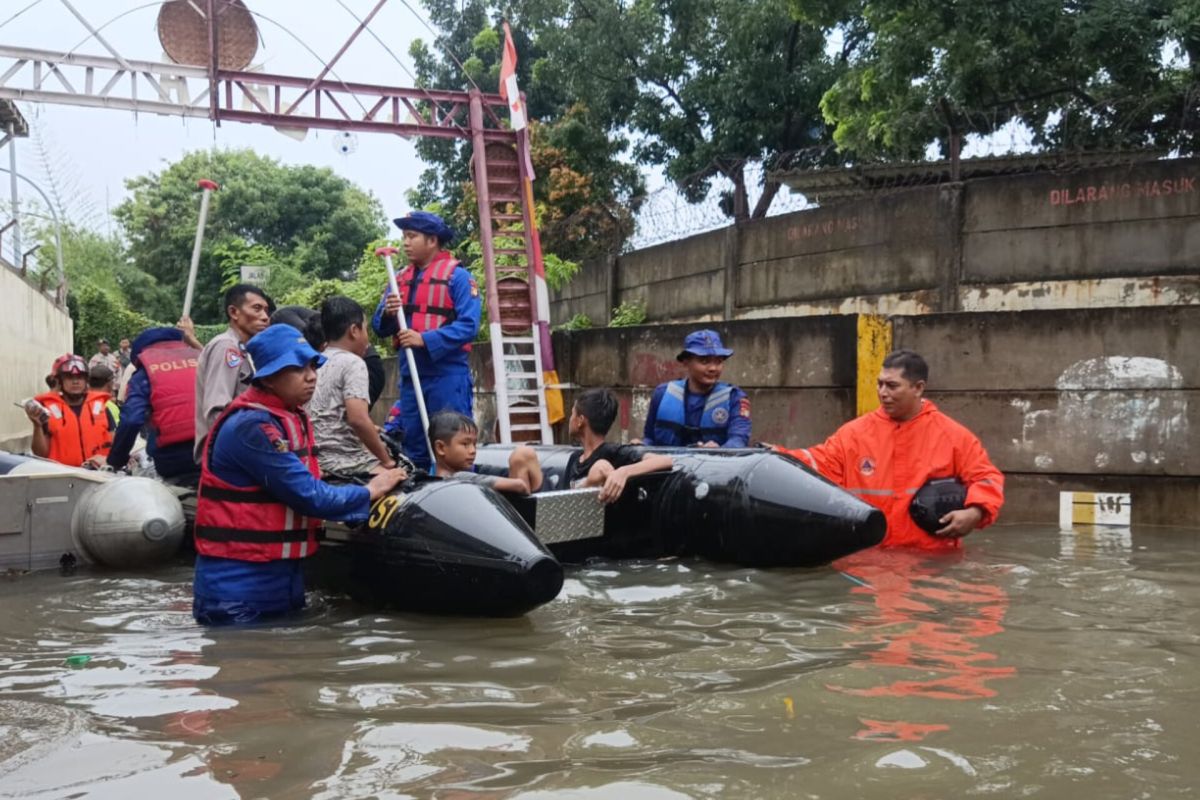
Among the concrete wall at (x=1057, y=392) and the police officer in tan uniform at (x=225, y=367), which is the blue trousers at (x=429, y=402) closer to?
the police officer in tan uniform at (x=225, y=367)

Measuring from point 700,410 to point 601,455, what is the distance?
87 cm

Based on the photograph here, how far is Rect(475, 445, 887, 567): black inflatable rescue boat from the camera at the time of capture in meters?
5.50

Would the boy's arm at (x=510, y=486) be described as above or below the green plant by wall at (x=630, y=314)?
below

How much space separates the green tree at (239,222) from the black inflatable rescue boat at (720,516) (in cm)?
3269

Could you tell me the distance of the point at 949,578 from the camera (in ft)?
17.9

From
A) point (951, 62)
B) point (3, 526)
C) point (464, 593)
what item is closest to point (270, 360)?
point (464, 593)

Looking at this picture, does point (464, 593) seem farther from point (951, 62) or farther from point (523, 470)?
point (951, 62)

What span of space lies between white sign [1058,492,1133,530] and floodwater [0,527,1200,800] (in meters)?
2.13

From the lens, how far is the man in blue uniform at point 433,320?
20.9 feet

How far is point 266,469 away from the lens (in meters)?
4.33

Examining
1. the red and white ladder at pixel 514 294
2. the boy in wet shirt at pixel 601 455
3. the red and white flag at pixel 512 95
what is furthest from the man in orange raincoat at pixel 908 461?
the red and white flag at pixel 512 95

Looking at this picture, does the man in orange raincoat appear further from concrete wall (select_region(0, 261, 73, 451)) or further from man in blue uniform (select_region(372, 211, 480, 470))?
concrete wall (select_region(0, 261, 73, 451))

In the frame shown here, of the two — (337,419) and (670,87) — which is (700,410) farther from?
(670,87)

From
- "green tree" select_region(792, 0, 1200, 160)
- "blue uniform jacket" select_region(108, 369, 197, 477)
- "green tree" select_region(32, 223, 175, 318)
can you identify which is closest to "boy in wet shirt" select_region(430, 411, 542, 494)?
"blue uniform jacket" select_region(108, 369, 197, 477)
